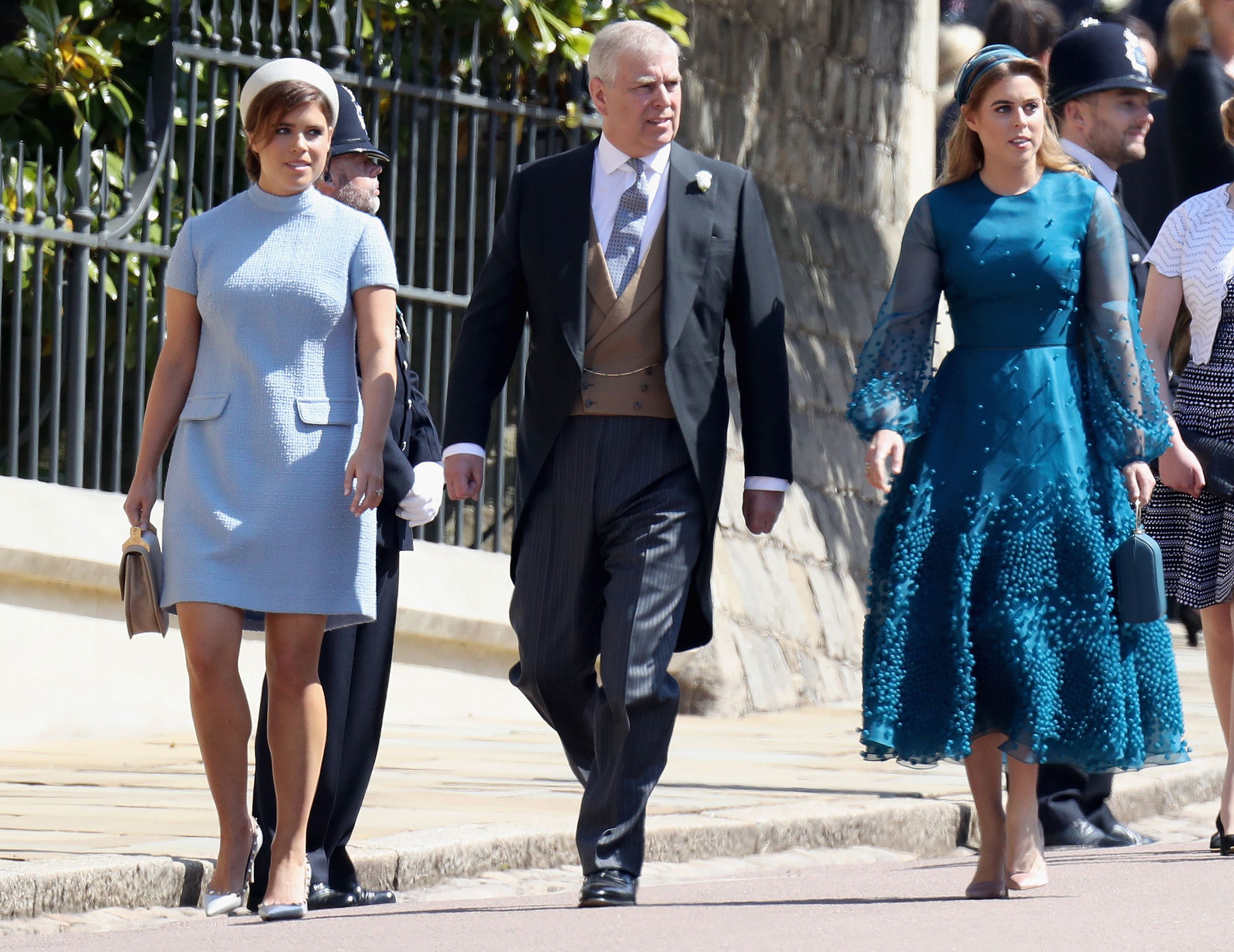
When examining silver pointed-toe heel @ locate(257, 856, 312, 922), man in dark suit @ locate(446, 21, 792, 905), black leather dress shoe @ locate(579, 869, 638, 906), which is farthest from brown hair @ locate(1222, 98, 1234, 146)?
silver pointed-toe heel @ locate(257, 856, 312, 922)

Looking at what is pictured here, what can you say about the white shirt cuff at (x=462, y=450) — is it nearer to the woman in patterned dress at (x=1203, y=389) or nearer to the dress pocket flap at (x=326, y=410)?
the dress pocket flap at (x=326, y=410)

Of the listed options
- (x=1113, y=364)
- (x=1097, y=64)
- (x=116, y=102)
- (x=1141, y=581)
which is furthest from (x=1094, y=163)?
(x=116, y=102)

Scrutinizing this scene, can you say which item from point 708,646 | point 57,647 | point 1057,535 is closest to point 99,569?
point 57,647

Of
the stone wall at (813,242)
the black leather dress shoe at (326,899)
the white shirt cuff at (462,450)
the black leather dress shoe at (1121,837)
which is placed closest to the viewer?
the black leather dress shoe at (326,899)

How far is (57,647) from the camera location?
7.91 meters

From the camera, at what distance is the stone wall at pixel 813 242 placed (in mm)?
9617

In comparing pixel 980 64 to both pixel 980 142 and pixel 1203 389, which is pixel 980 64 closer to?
pixel 980 142

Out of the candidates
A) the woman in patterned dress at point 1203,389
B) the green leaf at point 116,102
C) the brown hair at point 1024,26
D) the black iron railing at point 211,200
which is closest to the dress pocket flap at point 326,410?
the woman in patterned dress at point 1203,389

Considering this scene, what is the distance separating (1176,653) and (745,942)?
9237 mm

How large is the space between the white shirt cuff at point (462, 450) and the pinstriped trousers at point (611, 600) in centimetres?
21

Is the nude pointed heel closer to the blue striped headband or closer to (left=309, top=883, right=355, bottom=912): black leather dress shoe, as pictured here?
(left=309, top=883, right=355, bottom=912): black leather dress shoe

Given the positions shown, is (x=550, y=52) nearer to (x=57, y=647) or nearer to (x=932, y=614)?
(x=57, y=647)

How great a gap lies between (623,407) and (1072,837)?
202cm

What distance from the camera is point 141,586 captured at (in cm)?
502
